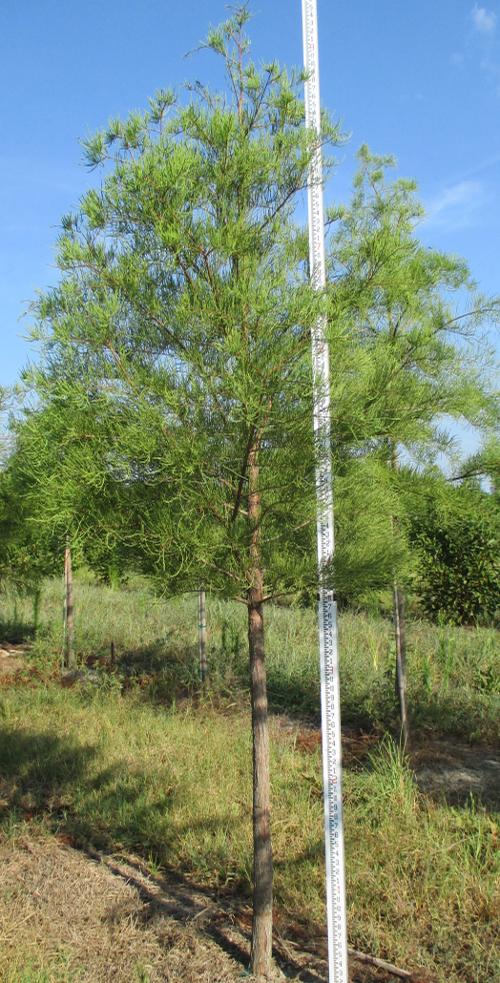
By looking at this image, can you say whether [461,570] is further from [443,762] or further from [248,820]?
[248,820]

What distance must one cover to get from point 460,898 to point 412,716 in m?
2.95

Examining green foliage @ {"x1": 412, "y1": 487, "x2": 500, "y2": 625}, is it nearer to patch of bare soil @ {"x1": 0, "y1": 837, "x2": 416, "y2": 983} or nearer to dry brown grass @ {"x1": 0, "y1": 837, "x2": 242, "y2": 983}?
patch of bare soil @ {"x1": 0, "y1": 837, "x2": 416, "y2": 983}

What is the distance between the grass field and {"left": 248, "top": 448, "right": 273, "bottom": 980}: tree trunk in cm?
48

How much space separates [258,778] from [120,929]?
1.08 meters

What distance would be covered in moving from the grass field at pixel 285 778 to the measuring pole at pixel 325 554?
24.5 inches

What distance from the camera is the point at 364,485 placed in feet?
13.1

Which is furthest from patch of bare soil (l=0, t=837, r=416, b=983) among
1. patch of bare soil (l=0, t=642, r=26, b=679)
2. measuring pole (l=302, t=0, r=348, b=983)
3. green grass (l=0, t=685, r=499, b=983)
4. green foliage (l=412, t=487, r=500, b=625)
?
green foliage (l=412, t=487, r=500, b=625)

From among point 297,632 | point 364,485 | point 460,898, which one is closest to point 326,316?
point 364,485

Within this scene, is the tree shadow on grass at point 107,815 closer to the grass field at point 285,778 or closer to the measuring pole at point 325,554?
the grass field at point 285,778

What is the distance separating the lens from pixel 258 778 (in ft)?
12.9

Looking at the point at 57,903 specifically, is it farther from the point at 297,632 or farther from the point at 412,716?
the point at 297,632

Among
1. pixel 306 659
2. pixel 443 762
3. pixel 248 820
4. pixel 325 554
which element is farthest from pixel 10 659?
pixel 325 554

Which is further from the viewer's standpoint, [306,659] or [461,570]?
[461,570]

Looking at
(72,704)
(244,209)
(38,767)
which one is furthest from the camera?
(72,704)
